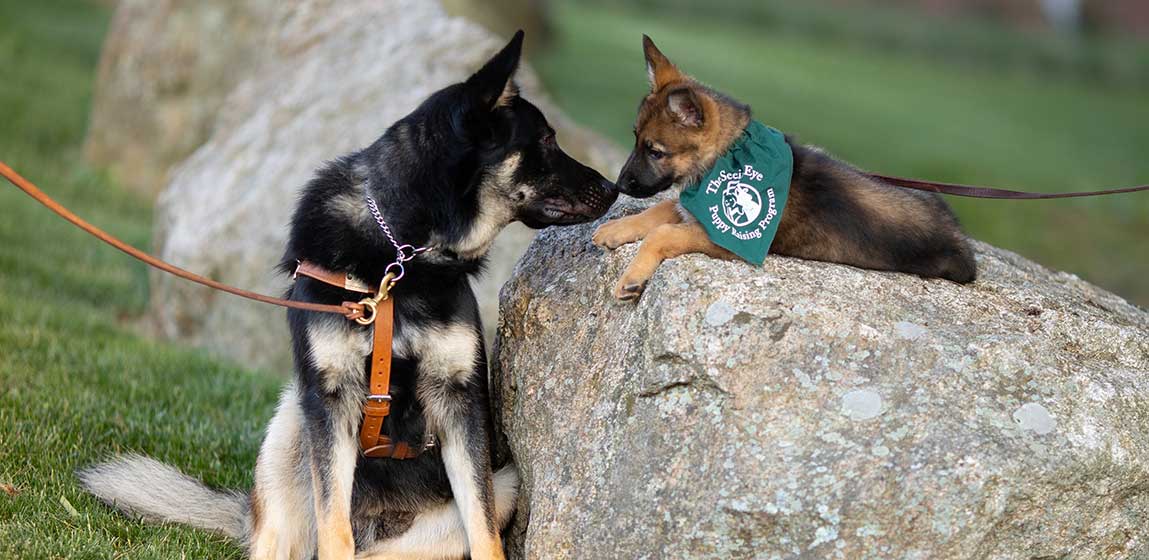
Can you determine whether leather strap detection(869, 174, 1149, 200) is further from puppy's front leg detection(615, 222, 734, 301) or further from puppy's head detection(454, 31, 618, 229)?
puppy's head detection(454, 31, 618, 229)

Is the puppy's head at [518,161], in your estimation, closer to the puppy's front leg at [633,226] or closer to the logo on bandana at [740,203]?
the puppy's front leg at [633,226]

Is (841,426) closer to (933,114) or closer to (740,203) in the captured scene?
(740,203)

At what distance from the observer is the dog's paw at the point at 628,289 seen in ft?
14.1

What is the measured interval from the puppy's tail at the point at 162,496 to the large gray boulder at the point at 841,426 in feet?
5.30

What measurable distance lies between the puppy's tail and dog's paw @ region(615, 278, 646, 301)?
2.00 meters

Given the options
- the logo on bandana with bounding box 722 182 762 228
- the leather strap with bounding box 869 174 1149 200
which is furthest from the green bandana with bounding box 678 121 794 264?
the leather strap with bounding box 869 174 1149 200

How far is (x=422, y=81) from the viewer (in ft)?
28.3

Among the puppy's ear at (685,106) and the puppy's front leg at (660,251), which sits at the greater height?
the puppy's ear at (685,106)

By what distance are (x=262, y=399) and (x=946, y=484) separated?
4.66 metres

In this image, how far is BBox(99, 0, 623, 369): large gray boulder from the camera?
8.38 metres

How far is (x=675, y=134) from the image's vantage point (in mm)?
4906

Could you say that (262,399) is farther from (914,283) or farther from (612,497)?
(914,283)

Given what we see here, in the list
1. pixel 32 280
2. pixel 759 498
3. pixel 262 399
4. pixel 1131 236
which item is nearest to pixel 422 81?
pixel 262 399

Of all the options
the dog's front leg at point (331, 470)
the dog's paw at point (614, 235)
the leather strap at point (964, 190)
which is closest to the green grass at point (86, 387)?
the dog's front leg at point (331, 470)
